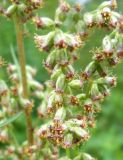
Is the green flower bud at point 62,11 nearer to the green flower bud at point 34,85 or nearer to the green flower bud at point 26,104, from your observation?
the green flower bud at point 26,104

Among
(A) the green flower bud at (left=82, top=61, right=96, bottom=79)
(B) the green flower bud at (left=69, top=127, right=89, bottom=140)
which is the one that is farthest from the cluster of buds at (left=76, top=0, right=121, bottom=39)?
(B) the green flower bud at (left=69, top=127, right=89, bottom=140)

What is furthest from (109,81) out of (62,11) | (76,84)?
(62,11)

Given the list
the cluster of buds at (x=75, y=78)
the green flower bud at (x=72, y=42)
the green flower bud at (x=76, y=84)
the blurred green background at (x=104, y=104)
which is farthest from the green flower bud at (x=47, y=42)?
the blurred green background at (x=104, y=104)

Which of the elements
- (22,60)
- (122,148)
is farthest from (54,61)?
(122,148)

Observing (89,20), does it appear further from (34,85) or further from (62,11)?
(34,85)

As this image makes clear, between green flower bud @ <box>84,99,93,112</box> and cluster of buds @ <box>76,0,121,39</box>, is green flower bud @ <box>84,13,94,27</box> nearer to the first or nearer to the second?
cluster of buds @ <box>76,0,121,39</box>
